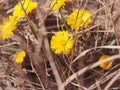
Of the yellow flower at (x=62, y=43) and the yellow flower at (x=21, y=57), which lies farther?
the yellow flower at (x=21, y=57)

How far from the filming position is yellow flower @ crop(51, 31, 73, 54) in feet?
4.31

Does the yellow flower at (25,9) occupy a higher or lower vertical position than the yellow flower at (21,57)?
higher

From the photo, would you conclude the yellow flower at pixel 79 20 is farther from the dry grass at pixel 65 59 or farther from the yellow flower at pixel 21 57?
the yellow flower at pixel 21 57

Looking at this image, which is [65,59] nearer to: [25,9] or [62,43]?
[62,43]

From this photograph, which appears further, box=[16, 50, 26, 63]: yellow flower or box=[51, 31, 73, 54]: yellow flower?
box=[16, 50, 26, 63]: yellow flower

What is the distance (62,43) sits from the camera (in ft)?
4.33

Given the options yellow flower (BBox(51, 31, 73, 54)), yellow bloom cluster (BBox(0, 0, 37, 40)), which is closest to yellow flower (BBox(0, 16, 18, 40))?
yellow bloom cluster (BBox(0, 0, 37, 40))

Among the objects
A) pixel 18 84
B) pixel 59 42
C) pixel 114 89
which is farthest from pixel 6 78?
pixel 114 89

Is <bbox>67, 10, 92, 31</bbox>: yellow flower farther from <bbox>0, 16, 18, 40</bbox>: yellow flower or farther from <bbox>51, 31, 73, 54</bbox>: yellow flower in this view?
<bbox>0, 16, 18, 40</bbox>: yellow flower

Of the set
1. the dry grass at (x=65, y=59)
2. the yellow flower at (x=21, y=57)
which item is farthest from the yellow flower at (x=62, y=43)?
the yellow flower at (x=21, y=57)

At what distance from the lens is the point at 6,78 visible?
63.2 inches

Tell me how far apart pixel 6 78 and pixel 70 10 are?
17.3 inches

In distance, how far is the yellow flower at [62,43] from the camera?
51.7 inches

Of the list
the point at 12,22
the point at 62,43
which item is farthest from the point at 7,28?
the point at 62,43
